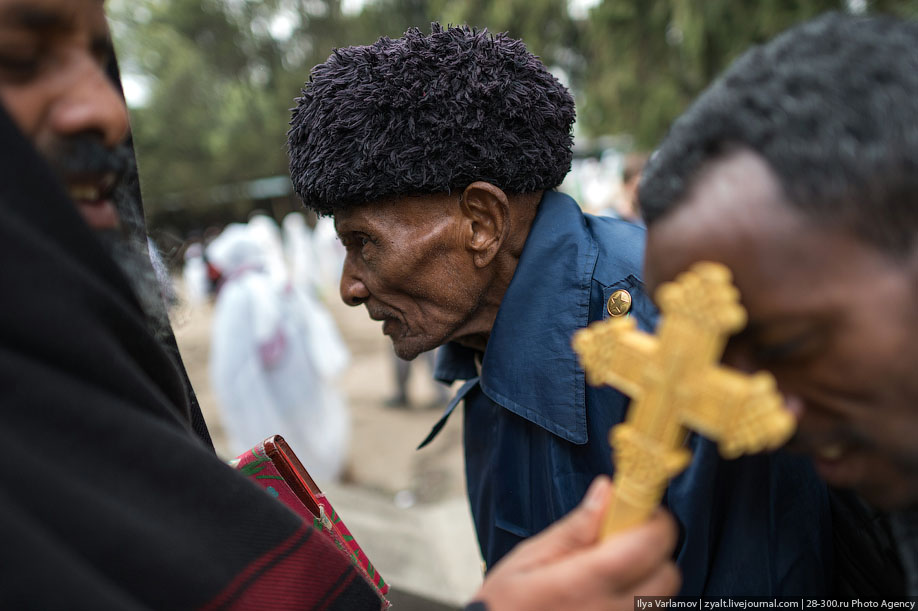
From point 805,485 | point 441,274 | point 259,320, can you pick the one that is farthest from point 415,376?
point 805,485

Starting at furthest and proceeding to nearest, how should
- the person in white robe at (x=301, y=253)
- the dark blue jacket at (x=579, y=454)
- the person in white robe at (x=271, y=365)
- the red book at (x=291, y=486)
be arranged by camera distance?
1. the person in white robe at (x=301, y=253)
2. the person in white robe at (x=271, y=365)
3. the red book at (x=291, y=486)
4. the dark blue jacket at (x=579, y=454)

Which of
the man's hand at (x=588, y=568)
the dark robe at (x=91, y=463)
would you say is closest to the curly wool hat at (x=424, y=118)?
the dark robe at (x=91, y=463)

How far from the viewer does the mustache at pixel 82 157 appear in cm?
95

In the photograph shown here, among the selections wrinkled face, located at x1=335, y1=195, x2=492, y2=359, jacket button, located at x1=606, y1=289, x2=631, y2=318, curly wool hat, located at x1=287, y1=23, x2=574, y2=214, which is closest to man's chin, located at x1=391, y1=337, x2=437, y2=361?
wrinkled face, located at x1=335, y1=195, x2=492, y2=359

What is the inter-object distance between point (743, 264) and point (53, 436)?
985 mm

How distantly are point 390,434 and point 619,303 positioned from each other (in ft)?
17.8

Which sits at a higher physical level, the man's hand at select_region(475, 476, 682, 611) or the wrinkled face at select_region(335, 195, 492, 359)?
Answer: the wrinkled face at select_region(335, 195, 492, 359)

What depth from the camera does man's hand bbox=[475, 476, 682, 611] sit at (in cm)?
80

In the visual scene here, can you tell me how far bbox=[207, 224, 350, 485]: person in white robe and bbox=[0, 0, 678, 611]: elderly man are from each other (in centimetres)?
411

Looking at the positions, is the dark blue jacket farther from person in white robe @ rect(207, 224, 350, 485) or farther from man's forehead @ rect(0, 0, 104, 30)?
person in white robe @ rect(207, 224, 350, 485)

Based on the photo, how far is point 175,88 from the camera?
19.5 m

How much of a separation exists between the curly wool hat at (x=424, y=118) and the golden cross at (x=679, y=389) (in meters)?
0.80

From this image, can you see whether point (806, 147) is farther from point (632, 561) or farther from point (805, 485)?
point (805, 485)

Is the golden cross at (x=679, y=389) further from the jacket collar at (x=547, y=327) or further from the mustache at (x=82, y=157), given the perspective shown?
the mustache at (x=82, y=157)
